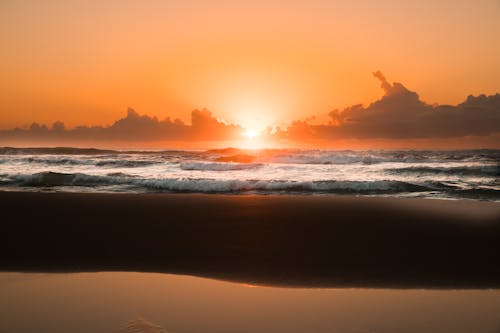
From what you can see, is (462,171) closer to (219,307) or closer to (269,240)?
(269,240)

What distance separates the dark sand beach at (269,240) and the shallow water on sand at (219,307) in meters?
0.46

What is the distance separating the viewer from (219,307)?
15.5 ft

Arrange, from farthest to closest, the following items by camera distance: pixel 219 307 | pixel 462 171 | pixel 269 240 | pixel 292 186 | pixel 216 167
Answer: pixel 216 167 < pixel 462 171 < pixel 292 186 < pixel 269 240 < pixel 219 307

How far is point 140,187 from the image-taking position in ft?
57.1

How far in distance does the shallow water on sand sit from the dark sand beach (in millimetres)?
462

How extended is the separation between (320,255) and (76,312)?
13.1ft

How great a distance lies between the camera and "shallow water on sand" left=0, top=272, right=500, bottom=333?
4.13m

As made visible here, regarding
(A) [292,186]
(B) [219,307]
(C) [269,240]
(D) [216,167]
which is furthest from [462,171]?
(B) [219,307]

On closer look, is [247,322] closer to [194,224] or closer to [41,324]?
[41,324]

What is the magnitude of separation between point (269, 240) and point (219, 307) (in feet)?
11.3

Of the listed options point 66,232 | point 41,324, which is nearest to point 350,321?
point 41,324

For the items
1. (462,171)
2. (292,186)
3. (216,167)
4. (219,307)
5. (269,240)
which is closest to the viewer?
(219,307)

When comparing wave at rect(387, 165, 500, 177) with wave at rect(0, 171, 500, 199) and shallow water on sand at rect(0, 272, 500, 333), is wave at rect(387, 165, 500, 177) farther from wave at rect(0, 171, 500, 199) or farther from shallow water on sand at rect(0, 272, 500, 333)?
shallow water on sand at rect(0, 272, 500, 333)

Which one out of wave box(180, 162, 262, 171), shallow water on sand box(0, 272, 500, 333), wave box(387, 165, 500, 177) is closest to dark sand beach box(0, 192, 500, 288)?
shallow water on sand box(0, 272, 500, 333)
